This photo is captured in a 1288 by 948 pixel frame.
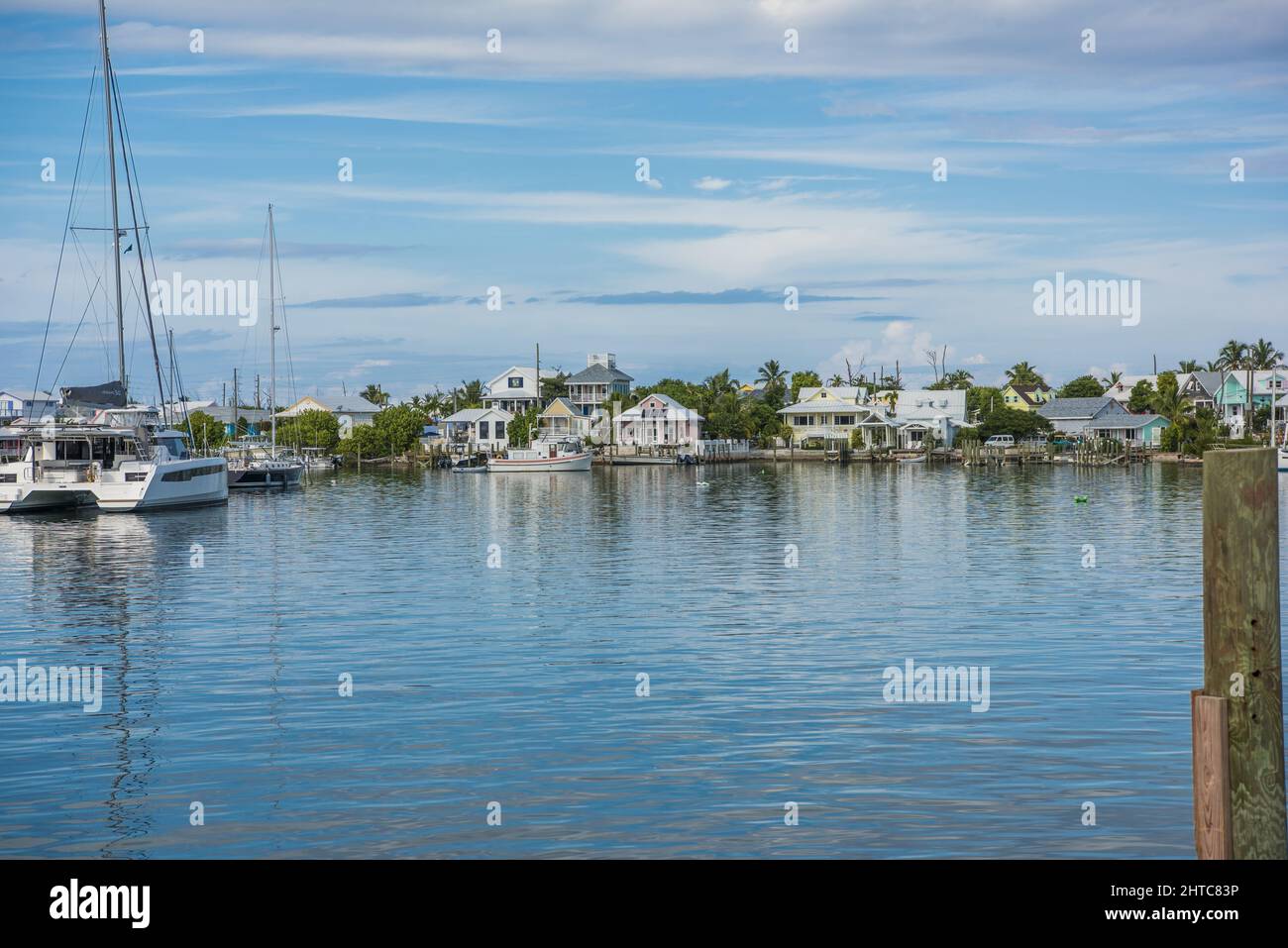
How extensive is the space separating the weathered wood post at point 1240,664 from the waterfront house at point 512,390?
14869 cm

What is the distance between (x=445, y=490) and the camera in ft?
294

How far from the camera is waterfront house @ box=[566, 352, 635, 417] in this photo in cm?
15300

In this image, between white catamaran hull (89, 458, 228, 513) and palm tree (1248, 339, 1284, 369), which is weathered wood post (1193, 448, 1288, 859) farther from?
palm tree (1248, 339, 1284, 369)

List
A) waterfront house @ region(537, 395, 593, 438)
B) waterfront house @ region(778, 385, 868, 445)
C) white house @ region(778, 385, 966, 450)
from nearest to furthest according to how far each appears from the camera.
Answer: white house @ region(778, 385, 966, 450), waterfront house @ region(537, 395, 593, 438), waterfront house @ region(778, 385, 868, 445)

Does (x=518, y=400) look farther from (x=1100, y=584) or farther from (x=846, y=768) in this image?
(x=846, y=768)

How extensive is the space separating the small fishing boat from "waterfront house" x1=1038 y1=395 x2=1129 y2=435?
61.9m

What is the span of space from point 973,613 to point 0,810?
1934cm

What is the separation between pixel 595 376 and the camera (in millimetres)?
154375

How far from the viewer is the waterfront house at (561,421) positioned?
5714 inches

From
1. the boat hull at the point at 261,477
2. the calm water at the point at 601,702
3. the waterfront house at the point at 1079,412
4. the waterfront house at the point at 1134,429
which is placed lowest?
the calm water at the point at 601,702

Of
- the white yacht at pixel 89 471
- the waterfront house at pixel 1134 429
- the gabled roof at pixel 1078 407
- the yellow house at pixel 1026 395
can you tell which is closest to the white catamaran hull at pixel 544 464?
the white yacht at pixel 89 471

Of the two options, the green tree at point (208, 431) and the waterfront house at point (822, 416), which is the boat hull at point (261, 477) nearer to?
the green tree at point (208, 431)

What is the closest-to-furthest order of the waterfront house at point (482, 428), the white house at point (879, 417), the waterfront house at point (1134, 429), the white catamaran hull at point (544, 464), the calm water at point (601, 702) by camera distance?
the calm water at point (601, 702) < the white catamaran hull at point (544, 464) < the waterfront house at point (1134, 429) < the white house at point (879, 417) < the waterfront house at point (482, 428)

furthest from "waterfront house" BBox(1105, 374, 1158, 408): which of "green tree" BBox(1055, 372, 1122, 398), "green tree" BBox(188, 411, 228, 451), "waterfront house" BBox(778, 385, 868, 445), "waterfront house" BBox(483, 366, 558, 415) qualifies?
"green tree" BBox(188, 411, 228, 451)
